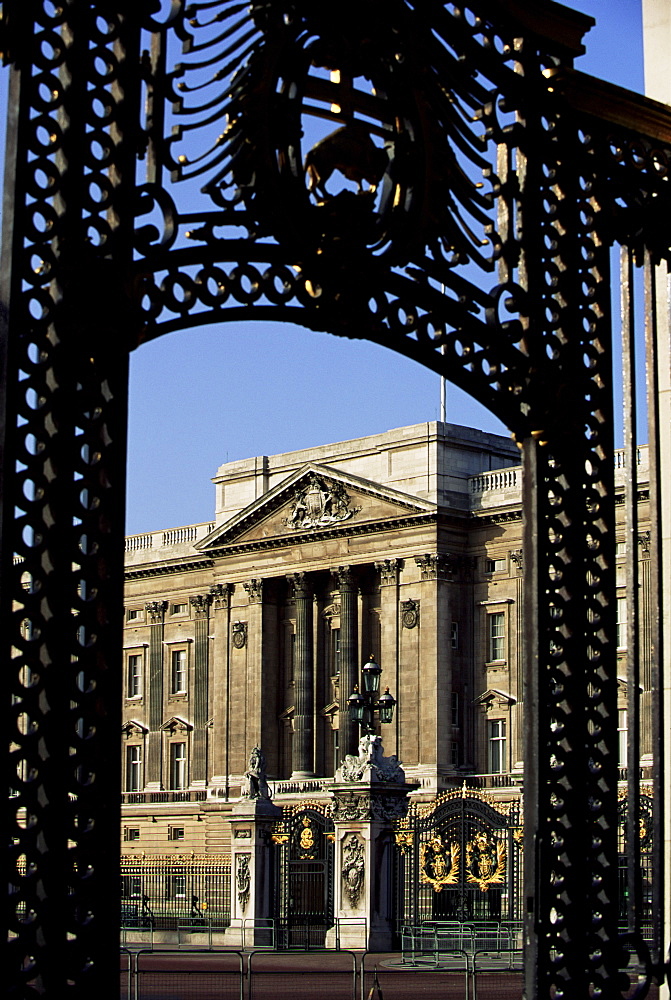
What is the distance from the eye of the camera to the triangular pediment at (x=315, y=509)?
58.4 m

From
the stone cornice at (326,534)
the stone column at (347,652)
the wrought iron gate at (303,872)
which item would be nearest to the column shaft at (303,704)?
the stone column at (347,652)

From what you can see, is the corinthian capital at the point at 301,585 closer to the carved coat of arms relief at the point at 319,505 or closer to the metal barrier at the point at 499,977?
the carved coat of arms relief at the point at 319,505

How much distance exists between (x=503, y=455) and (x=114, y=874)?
175ft

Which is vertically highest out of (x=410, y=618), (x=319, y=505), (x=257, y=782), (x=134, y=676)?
(x=319, y=505)

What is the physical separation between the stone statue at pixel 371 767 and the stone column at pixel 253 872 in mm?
2391

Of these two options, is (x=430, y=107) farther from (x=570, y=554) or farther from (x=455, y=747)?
(x=455, y=747)

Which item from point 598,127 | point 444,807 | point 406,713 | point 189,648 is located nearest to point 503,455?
point 406,713

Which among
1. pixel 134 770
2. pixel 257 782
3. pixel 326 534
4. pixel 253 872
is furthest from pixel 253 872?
pixel 134 770

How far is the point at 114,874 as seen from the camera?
670cm

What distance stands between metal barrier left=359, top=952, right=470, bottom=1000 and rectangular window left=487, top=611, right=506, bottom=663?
99.4 ft

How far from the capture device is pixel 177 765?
6588 cm

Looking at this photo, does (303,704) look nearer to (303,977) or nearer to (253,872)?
(253,872)

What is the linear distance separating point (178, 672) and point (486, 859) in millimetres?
36348

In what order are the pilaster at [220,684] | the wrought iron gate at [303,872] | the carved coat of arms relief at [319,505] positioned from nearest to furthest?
the wrought iron gate at [303,872] → the carved coat of arms relief at [319,505] → the pilaster at [220,684]
